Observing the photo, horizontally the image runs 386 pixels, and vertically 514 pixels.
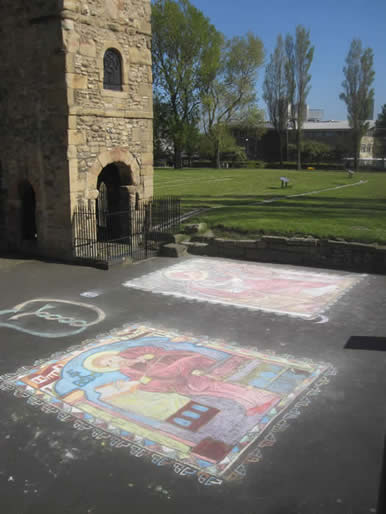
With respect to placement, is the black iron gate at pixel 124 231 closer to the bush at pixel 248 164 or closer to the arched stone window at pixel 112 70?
the arched stone window at pixel 112 70

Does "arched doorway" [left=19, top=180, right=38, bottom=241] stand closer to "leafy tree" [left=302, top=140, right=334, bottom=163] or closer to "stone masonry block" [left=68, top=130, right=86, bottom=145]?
"stone masonry block" [left=68, top=130, right=86, bottom=145]

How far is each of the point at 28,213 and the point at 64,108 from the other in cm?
408

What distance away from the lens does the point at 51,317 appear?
962cm

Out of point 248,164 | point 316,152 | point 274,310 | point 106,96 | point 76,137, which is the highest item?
point 316,152

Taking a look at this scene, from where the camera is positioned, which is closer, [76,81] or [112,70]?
[76,81]

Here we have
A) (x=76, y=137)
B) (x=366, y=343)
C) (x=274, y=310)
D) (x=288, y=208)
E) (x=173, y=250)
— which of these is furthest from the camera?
(x=288, y=208)

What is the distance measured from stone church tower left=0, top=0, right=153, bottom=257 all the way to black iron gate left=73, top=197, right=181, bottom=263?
0.38 m

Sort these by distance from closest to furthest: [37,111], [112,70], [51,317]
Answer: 1. [51,317]
2. [37,111]
3. [112,70]

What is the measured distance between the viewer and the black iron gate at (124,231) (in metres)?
14.1

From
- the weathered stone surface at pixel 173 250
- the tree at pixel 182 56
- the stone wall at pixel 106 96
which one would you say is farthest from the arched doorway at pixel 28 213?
the tree at pixel 182 56

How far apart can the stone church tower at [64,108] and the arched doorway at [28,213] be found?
0.03 metres

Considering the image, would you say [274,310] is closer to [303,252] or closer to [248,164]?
[303,252]

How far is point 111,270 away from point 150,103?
6062 millimetres

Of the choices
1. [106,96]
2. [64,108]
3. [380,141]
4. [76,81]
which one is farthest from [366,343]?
[380,141]
